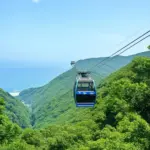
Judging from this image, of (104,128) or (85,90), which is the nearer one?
(85,90)

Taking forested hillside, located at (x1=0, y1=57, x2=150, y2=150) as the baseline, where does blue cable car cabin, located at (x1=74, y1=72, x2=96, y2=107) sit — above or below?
above

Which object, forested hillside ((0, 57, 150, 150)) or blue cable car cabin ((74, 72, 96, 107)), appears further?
forested hillside ((0, 57, 150, 150))

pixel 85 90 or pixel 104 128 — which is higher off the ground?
pixel 85 90

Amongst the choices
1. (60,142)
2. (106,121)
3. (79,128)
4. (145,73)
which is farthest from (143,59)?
(60,142)

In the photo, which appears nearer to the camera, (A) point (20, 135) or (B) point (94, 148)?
(B) point (94, 148)

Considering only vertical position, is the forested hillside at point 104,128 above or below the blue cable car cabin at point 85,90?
below

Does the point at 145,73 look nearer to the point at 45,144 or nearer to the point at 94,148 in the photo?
the point at 45,144

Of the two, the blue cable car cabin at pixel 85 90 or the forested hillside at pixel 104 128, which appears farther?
the forested hillside at pixel 104 128

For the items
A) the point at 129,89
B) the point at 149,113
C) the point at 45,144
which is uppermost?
the point at 129,89
